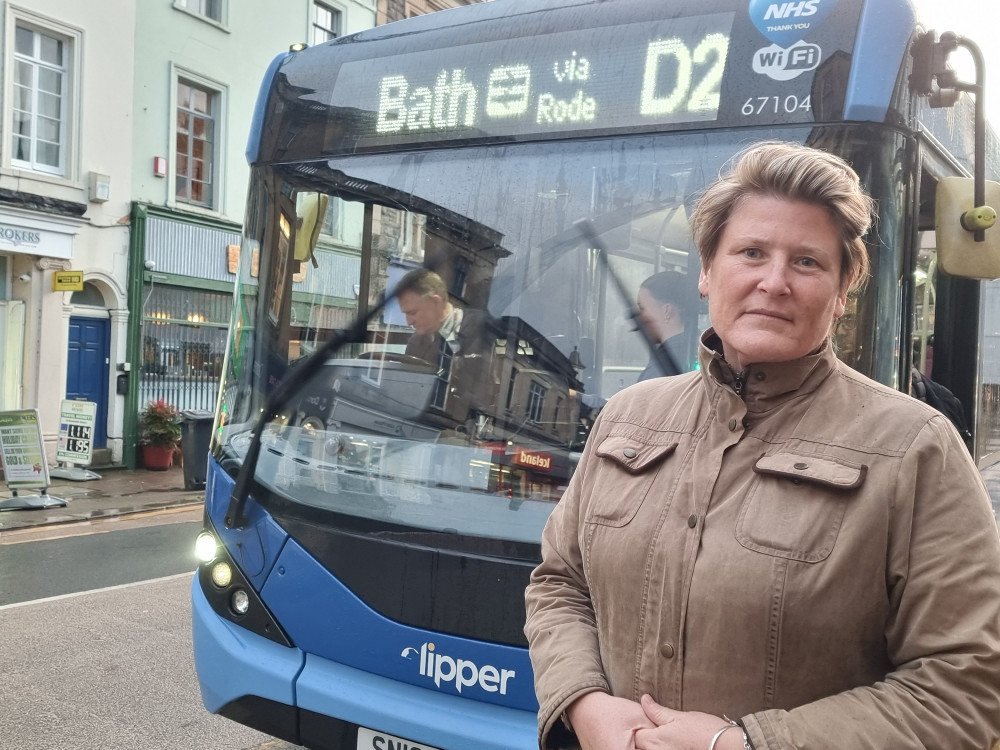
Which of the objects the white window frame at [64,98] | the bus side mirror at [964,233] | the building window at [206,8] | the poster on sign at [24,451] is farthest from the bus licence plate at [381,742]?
the building window at [206,8]

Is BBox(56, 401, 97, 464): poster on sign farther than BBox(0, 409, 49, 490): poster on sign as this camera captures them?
Yes

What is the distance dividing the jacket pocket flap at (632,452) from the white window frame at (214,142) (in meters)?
15.9

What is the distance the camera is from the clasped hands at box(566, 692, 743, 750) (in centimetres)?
153

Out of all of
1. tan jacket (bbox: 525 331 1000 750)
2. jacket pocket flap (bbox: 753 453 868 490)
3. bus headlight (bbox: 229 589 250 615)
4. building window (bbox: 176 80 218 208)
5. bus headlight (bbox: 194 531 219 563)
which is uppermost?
A: building window (bbox: 176 80 218 208)

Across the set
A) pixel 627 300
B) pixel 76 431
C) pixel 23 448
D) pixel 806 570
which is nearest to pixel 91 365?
pixel 76 431

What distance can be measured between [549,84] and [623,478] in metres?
1.85

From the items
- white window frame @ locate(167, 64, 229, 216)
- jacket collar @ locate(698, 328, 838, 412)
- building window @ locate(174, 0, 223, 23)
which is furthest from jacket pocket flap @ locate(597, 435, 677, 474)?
building window @ locate(174, 0, 223, 23)

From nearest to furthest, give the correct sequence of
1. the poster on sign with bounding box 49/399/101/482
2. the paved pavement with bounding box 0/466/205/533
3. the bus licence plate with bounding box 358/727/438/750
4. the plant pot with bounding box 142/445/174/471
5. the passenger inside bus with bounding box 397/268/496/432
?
the bus licence plate with bounding box 358/727/438/750
the passenger inside bus with bounding box 397/268/496/432
the paved pavement with bounding box 0/466/205/533
the poster on sign with bounding box 49/399/101/482
the plant pot with bounding box 142/445/174/471

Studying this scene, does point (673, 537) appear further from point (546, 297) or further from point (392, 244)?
point (392, 244)

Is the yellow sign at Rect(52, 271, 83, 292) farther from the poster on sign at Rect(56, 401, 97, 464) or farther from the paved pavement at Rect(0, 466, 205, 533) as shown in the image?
the paved pavement at Rect(0, 466, 205, 533)

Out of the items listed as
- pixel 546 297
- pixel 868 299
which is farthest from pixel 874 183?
pixel 546 297

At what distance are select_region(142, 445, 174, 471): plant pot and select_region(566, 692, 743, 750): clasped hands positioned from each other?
15.3 meters

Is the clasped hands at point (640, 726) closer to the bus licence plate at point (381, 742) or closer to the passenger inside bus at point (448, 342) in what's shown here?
the bus licence plate at point (381, 742)

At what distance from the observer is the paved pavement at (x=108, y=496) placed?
11.2 meters
